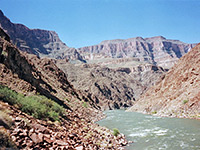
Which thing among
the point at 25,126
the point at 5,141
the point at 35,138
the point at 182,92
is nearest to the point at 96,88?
the point at 182,92

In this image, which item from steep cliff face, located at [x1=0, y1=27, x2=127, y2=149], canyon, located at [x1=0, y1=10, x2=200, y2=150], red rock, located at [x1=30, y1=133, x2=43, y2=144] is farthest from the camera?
canyon, located at [x1=0, y1=10, x2=200, y2=150]

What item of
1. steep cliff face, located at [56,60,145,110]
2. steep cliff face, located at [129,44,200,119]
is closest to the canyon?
steep cliff face, located at [129,44,200,119]

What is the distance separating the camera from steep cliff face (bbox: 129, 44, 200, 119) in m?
26.3

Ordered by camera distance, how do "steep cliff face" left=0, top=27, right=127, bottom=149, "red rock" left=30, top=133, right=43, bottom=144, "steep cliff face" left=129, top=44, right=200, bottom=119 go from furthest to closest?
"steep cliff face" left=129, top=44, right=200, bottom=119, "red rock" left=30, top=133, right=43, bottom=144, "steep cliff face" left=0, top=27, right=127, bottom=149

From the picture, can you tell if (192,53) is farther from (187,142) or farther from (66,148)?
(66,148)

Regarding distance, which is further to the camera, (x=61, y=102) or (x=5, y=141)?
(x=61, y=102)

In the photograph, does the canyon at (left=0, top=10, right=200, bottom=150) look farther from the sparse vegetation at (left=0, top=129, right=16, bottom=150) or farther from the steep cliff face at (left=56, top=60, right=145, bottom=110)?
the steep cliff face at (left=56, top=60, right=145, bottom=110)

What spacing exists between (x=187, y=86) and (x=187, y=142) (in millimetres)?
24200

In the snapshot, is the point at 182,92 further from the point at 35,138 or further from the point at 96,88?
the point at 96,88

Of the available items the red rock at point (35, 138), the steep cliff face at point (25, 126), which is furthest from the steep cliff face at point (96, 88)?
the red rock at point (35, 138)

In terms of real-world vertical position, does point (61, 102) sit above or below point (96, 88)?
below

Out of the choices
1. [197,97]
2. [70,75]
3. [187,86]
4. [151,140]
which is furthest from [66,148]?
[70,75]

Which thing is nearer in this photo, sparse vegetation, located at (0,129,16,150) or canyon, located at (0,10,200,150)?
sparse vegetation, located at (0,129,16,150)

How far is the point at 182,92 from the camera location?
32312 millimetres
